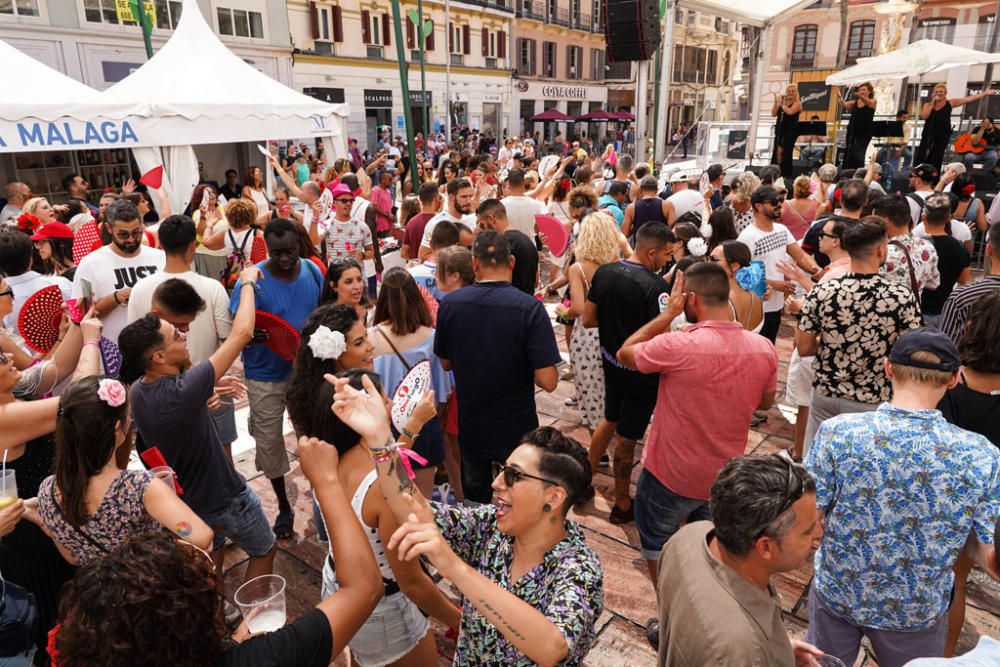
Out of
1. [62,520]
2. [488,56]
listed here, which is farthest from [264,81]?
[488,56]

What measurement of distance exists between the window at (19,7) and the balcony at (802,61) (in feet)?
117

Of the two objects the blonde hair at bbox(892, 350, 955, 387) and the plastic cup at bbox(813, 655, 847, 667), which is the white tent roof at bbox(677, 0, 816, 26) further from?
the plastic cup at bbox(813, 655, 847, 667)

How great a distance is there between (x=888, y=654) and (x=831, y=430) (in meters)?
0.83

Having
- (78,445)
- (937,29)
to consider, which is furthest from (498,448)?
(937,29)

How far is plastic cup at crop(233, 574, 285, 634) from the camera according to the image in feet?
6.79

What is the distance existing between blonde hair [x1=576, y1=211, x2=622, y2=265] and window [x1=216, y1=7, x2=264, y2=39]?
2149 cm

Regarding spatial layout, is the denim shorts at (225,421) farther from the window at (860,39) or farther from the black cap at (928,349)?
the window at (860,39)

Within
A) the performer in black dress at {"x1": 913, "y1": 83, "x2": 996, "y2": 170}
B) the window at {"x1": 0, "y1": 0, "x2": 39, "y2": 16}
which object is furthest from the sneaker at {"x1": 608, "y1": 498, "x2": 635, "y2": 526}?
the window at {"x1": 0, "y1": 0, "x2": 39, "y2": 16}

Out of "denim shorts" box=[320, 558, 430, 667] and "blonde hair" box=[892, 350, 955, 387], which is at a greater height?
"blonde hair" box=[892, 350, 955, 387]

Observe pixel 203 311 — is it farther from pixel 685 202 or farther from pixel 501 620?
pixel 685 202

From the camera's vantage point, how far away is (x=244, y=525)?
9.67ft

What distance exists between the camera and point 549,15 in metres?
38.6

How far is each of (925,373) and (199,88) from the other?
9.37 meters

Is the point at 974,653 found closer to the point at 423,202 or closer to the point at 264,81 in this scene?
the point at 423,202
